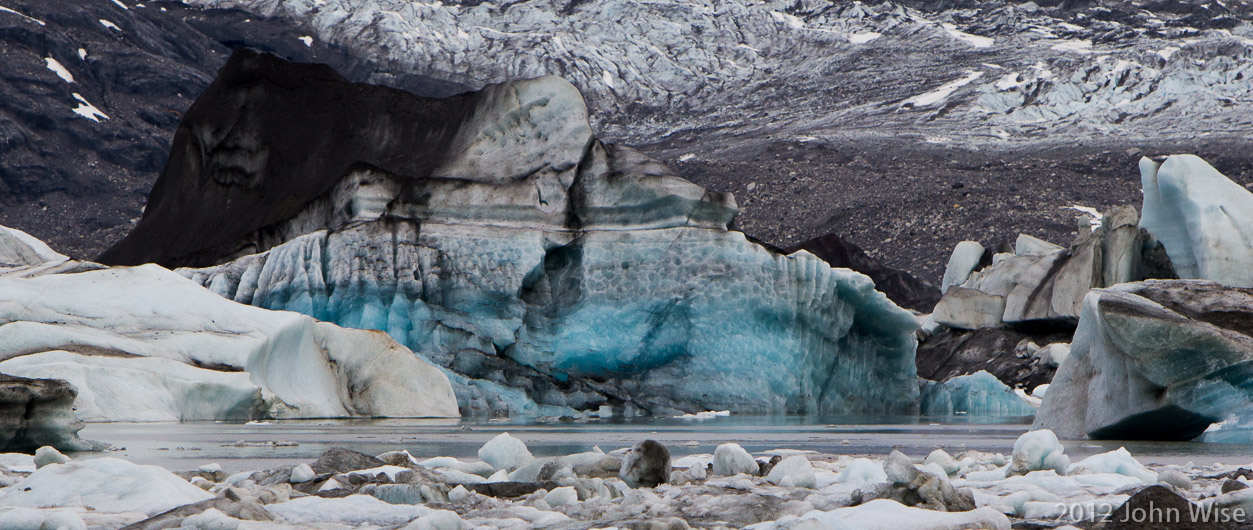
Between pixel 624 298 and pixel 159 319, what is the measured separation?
4.71 meters

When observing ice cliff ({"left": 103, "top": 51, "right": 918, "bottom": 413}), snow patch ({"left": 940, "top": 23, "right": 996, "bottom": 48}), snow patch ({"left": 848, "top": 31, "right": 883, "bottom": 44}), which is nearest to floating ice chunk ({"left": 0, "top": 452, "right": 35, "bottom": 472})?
ice cliff ({"left": 103, "top": 51, "right": 918, "bottom": 413})

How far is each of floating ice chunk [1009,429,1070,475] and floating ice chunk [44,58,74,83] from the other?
6249 cm

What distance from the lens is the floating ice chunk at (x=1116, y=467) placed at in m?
3.76

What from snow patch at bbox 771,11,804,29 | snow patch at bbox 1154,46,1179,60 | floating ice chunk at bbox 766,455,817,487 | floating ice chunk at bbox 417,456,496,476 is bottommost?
floating ice chunk at bbox 417,456,496,476

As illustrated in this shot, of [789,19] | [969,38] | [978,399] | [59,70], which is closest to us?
[978,399]

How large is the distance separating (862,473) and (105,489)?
86.0 inches

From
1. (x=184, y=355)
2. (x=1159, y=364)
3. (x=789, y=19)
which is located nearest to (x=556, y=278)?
(x=184, y=355)

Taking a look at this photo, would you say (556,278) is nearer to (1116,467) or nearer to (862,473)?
(862,473)

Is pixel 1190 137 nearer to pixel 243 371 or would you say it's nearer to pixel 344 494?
pixel 243 371

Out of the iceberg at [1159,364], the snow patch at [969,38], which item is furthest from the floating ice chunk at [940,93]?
the iceberg at [1159,364]

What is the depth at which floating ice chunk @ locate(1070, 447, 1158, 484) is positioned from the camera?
12.3ft

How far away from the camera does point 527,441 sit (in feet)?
22.5

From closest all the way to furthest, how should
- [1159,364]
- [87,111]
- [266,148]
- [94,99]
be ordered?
[1159,364] → [266,148] → [87,111] → [94,99]

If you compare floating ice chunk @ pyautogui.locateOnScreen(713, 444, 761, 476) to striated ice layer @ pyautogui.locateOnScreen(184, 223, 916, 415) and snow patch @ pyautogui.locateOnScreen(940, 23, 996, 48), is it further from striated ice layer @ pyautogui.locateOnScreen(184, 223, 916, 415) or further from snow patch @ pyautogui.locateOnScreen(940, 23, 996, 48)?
snow patch @ pyautogui.locateOnScreen(940, 23, 996, 48)
